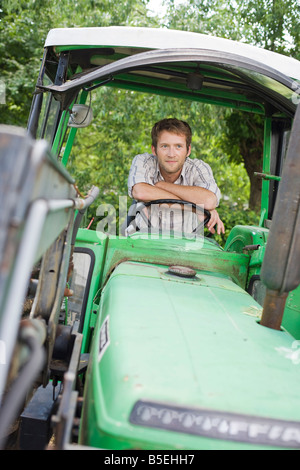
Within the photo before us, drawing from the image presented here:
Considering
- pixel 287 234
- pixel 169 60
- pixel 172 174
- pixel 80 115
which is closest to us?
pixel 287 234

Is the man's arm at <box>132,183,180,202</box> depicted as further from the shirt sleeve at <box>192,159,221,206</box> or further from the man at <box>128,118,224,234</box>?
the shirt sleeve at <box>192,159,221,206</box>

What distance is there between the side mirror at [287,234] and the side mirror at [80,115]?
1501 mm

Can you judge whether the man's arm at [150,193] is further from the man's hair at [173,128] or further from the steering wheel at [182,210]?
the man's hair at [173,128]

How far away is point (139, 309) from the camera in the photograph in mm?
1771

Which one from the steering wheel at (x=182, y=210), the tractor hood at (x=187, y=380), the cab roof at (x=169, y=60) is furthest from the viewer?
the steering wheel at (x=182, y=210)

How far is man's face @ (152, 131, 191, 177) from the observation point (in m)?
3.29

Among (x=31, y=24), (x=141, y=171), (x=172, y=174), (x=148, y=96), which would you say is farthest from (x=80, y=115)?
(x=31, y=24)

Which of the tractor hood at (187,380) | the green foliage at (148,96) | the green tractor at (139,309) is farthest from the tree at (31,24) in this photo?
the tractor hood at (187,380)

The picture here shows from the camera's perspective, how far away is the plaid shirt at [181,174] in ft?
10.8

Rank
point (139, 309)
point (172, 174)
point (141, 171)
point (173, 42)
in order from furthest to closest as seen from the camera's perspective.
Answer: point (172, 174)
point (141, 171)
point (173, 42)
point (139, 309)

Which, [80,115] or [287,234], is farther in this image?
[80,115]

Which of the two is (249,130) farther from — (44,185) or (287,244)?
(44,185)

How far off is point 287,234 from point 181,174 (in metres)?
1.89

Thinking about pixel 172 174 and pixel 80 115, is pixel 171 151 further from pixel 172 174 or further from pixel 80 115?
pixel 80 115
